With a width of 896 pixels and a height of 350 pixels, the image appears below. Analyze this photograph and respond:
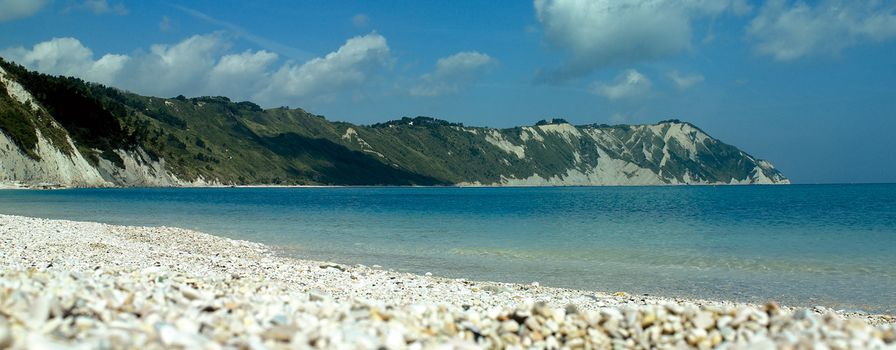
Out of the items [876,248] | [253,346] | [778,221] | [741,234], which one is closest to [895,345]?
[253,346]

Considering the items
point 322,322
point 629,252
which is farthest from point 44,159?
point 322,322

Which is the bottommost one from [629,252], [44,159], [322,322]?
[629,252]

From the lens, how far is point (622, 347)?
8.16 m

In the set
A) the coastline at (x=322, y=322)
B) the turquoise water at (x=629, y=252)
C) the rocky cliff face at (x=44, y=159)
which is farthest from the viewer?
the rocky cliff face at (x=44, y=159)

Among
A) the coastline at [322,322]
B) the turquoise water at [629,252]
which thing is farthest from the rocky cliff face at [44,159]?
the coastline at [322,322]

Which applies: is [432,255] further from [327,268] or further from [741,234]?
[741,234]

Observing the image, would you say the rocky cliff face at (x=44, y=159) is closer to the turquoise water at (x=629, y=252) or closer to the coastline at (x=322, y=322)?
the turquoise water at (x=629, y=252)

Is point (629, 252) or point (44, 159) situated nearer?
point (629, 252)

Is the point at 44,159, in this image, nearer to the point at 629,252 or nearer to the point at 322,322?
the point at 629,252

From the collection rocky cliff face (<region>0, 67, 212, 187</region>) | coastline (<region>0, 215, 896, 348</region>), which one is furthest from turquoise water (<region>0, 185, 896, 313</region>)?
rocky cliff face (<region>0, 67, 212, 187</region>)

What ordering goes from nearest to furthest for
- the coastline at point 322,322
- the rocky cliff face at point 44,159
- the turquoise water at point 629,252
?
the coastline at point 322,322 < the turquoise water at point 629,252 < the rocky cliff face at point 44,159

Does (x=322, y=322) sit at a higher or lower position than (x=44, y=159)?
lower

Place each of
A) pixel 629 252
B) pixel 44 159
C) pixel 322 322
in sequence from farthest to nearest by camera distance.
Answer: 1. pixel 44 159
2. pixel 629 252
3. pixel 322 322

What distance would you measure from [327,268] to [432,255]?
28.1 feet
